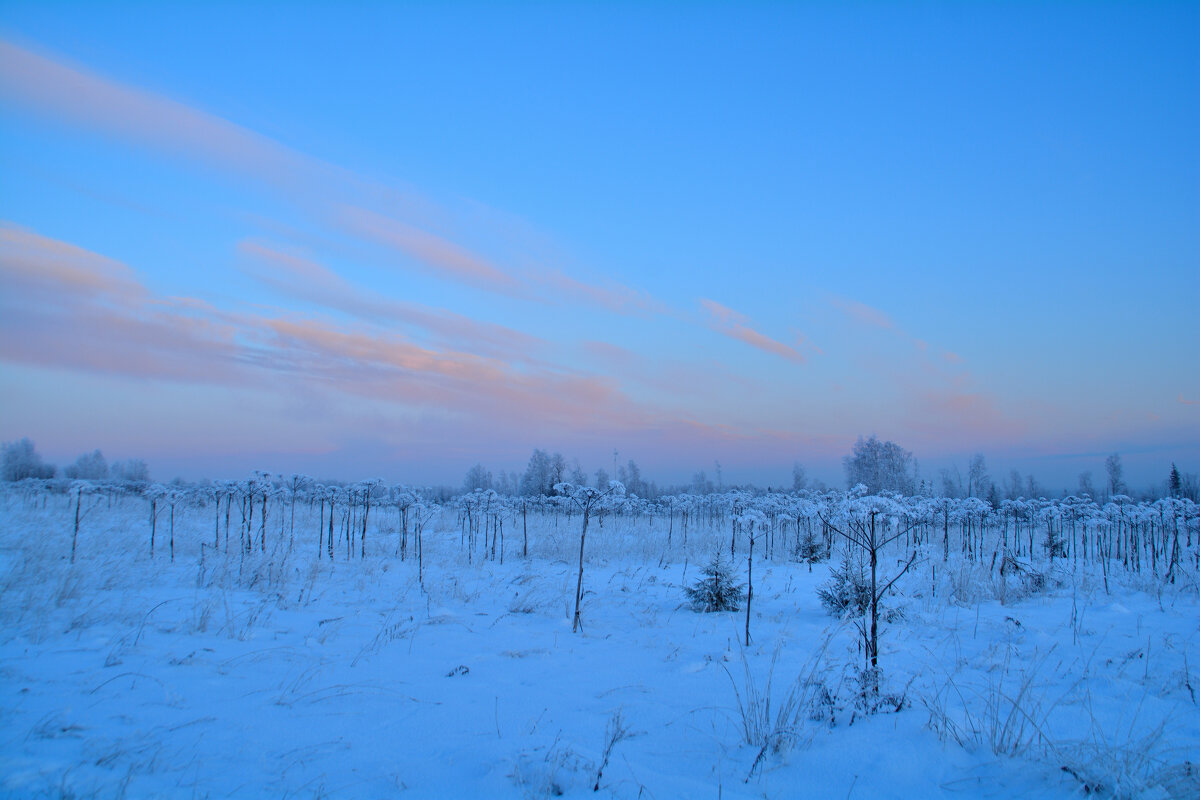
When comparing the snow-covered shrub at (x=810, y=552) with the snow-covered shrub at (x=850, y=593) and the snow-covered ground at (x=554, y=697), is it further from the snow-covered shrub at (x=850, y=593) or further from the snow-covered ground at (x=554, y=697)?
the snow-covered shrub at (x=850, y=593)

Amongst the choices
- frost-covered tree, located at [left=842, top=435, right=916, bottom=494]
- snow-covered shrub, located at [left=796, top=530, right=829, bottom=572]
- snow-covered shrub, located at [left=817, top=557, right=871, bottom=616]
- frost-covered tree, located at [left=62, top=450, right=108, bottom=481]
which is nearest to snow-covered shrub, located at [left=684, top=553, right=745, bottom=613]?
snow-covered shrub, located at [left=817, top=557, right=871, bottom=616]

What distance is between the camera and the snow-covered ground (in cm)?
319

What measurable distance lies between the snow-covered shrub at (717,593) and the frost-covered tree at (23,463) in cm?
7443

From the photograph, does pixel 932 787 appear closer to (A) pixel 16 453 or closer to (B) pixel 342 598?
(B) pixel 342 598

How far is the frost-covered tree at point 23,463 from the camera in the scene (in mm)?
57938

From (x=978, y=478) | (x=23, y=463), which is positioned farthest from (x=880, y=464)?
(x=23, y=463)

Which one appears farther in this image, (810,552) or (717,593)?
(810,552)

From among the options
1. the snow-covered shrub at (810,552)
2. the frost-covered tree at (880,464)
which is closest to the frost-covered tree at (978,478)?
the frost-covered tree at (880,464)

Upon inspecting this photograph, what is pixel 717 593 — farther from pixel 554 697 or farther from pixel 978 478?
pixel 978 478

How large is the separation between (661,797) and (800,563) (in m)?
16.7

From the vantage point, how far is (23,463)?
6153 centimetres

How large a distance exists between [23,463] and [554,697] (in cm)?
8659

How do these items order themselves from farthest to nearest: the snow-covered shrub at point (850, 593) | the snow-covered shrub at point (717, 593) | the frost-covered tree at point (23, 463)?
the frost-covered tree at point (23, 463) → the snow-covered shrub at point (717, 593) → the snow-covered shrub at point (850, 593)

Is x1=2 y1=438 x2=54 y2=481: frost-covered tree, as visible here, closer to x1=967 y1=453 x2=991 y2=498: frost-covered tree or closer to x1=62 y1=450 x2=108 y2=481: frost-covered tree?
x1=62 y1=450 x2=108 y2=481: frost-covered tree
